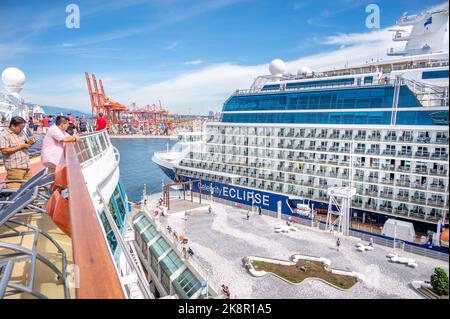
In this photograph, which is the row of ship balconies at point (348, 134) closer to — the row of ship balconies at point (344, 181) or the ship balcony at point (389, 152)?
the ship balcony at point (389, 152)

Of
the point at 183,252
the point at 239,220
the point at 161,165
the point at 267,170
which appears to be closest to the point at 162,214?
the point at 239,220

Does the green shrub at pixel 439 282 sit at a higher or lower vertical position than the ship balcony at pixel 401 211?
lower

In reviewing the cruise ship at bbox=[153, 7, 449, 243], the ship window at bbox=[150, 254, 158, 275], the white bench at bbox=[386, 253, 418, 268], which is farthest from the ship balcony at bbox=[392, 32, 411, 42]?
the ship window at bbox=[150, 254, 158, 275]

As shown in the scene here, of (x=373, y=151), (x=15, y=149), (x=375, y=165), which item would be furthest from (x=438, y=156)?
(x=15, y=149)

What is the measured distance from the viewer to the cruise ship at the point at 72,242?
113 centimetres

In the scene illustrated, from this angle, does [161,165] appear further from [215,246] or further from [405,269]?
[405,269]

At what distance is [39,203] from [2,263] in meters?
2.31

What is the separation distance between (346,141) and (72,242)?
20.6 m

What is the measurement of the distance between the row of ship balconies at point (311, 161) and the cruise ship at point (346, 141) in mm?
63

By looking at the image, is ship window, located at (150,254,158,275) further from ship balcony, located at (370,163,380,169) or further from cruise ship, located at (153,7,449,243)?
ship balcony, located at (370,163,380,169)

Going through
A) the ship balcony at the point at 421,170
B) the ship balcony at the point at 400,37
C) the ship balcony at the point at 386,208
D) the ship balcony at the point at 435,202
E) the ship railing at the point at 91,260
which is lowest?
the ship balcony at the point at 386,208

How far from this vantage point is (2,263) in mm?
2324

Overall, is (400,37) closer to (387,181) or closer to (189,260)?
(387,181)

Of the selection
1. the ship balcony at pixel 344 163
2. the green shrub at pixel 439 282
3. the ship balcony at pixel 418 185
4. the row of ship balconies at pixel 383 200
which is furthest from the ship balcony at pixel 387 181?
the green shrub at pixel 439 282
